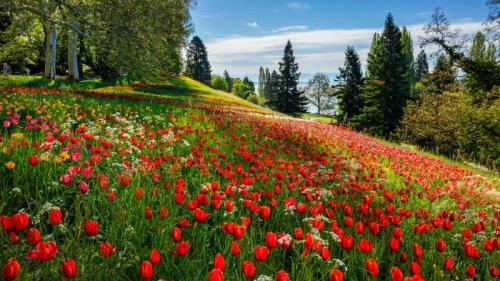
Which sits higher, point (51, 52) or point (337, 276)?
point (51, 52)

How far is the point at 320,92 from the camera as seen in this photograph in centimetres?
12381

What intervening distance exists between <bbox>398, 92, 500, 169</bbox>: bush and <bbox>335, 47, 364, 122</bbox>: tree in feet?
49.2

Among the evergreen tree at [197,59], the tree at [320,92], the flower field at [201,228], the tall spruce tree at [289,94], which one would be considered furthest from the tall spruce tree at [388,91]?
the tree at [320,92]

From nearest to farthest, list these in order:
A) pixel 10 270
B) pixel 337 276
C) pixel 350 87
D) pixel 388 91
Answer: pixel 10 270
pixel 337 276
pixel 388 91
pixel 350 87

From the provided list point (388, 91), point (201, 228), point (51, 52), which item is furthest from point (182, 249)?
point (388, 91)

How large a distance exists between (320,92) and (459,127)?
10491 centimetres

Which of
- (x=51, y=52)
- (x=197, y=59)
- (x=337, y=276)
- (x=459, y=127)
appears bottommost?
(x=459, y=127)

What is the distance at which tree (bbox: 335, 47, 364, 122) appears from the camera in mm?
53594

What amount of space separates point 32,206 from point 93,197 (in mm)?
765

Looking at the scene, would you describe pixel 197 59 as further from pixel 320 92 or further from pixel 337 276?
pixel 337 276

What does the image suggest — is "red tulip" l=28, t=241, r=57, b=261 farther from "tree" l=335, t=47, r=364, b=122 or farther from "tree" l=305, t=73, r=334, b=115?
"tree" l=305, t=73, r=334, b=115

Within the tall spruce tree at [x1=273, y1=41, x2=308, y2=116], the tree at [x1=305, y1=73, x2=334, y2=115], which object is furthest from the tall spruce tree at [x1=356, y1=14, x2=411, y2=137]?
the tree at [x1=305, y1=73, x2=334, y2=115]

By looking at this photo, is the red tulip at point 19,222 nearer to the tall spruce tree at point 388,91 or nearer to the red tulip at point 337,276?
the red tulip at point 337,276

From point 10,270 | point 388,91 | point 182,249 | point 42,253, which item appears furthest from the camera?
point 388,91
